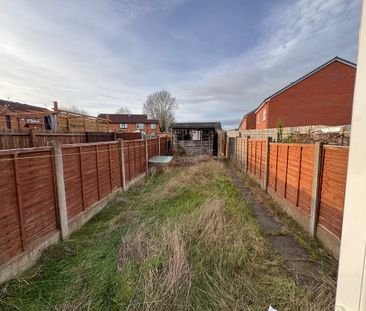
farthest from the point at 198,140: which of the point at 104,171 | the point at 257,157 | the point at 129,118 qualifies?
the point at 129,118

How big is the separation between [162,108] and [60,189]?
45663 mm

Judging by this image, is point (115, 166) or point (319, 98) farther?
point (319, 98)

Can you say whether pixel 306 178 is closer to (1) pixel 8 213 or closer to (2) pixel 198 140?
(1) pixel 8 213

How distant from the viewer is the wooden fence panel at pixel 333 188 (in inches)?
136

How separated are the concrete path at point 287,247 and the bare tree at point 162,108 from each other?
1676 inches

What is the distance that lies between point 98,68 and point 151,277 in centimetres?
994

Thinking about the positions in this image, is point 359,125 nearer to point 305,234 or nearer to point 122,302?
point 122,302

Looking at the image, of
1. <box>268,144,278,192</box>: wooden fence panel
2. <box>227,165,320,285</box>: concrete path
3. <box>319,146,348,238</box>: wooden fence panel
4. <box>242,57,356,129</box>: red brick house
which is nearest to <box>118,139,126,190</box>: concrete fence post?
<box>227,165,320,285</box>: concrete path

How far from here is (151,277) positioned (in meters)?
2.85

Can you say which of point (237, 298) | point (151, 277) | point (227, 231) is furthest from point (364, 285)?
point (227, 231)

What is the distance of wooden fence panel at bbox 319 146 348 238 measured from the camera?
136 inches

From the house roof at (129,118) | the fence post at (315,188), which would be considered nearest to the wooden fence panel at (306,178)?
the fence post at (315,188)

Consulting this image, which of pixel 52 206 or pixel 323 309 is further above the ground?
pixel 52 206

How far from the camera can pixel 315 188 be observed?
4.22 m
